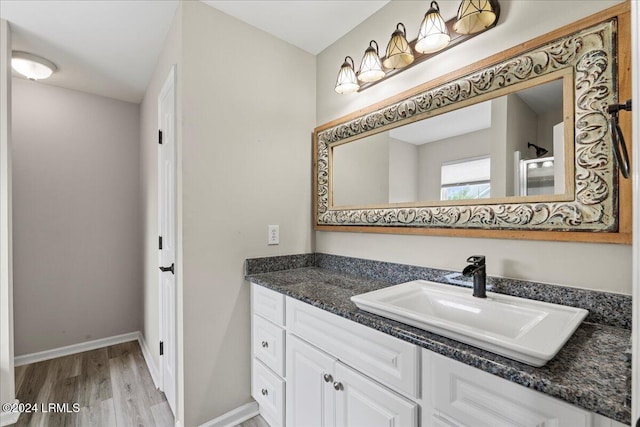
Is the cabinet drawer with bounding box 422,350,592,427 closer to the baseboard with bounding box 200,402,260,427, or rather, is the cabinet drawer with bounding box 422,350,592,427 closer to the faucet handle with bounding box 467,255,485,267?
the faucet handle with bounding box 467,255,485,267

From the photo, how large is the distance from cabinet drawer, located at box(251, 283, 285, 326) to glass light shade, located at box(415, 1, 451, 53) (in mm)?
1377

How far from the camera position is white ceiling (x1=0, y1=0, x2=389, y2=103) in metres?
1.64

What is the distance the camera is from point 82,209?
275 centimetres

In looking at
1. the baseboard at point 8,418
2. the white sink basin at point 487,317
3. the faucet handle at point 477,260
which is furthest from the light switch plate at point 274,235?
the baseboard at point 8,418

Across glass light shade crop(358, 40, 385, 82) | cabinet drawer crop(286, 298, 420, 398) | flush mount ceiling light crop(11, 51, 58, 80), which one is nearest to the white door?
cabinet drawer crop(286, 298, 420, 398)

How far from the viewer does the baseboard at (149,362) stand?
217cm

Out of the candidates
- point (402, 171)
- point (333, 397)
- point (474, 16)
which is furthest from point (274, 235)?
point (474, 16)

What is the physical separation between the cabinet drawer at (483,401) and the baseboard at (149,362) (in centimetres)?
209

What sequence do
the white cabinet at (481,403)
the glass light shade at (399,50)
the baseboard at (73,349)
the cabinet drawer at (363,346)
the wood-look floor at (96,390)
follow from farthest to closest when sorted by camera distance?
the baseboard at (73,349) < the wood-look floor at (96,390) < the glass light shade at (399,50) < the cabinet drawer at (363,346) < the white cabinet at (481,403)

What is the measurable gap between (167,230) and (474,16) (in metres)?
1.98

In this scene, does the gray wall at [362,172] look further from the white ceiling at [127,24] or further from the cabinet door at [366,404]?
the cabinet door at [366,404]

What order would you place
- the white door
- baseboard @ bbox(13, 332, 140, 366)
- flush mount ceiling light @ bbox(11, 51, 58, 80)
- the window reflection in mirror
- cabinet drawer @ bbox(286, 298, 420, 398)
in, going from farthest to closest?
baseboard @ bbox(13, 332, 140, 366) → flush mount ceiling light @ bbox(11, 51, 58, 80) → the white door → the window reflection in mirror → cabinet drawer @ bbox(286, 298, 420, 398)

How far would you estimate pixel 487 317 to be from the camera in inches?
42.5

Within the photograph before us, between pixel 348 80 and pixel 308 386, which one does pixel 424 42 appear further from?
pixel 308 386
